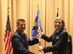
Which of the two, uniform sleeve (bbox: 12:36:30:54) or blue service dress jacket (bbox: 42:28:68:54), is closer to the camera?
uniform sleeve (bbox: 12:36:30:54)

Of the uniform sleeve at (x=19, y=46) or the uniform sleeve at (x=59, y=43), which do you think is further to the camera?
the uniform sleeve at (x=59, y=43)

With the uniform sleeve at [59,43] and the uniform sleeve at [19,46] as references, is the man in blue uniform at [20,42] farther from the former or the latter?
the uniform sleeve at [59,43]

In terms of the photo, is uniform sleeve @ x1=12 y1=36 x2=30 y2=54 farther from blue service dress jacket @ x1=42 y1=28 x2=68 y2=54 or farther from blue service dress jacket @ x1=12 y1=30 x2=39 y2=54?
blue service dress jacket @ x1=42 y1=28 x2=68 y2=54

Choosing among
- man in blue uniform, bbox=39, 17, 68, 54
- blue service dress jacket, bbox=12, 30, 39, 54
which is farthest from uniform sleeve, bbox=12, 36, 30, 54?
man in blue uniform, bbox=39, 17, 68, 54

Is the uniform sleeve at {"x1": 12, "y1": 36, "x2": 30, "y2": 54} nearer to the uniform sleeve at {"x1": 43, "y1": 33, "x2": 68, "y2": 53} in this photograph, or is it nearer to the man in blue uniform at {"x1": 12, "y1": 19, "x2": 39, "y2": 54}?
the man in blue uniform at {"x1": 12, "y1": 19, "x2": 39, "y2": 54}

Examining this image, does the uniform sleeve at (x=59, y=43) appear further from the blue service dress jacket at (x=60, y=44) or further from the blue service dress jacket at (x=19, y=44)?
the blue service dress jacket at (x=19, y=44)

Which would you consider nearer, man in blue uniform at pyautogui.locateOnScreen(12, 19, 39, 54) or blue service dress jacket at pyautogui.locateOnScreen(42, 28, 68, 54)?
man in blue uniform at pyautogui.locateOnScreen(12, 19, 39, 54)

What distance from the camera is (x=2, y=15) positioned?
6.54 m

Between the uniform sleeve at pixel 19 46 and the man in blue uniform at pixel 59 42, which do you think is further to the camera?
the man in blue uniform at pixel 59 42

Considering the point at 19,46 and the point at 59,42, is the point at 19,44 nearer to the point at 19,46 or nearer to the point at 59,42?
the point at 19,46

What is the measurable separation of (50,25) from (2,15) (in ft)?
4.79

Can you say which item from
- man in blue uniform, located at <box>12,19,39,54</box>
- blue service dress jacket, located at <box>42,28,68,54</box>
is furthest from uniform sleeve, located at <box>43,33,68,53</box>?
man in blue uniform, located at <box>12,19,39,54</box>

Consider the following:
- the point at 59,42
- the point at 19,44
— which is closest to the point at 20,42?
the point at 19,44

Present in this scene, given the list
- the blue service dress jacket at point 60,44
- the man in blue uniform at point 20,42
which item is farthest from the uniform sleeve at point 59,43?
the man in blue uniform at point 20,42
